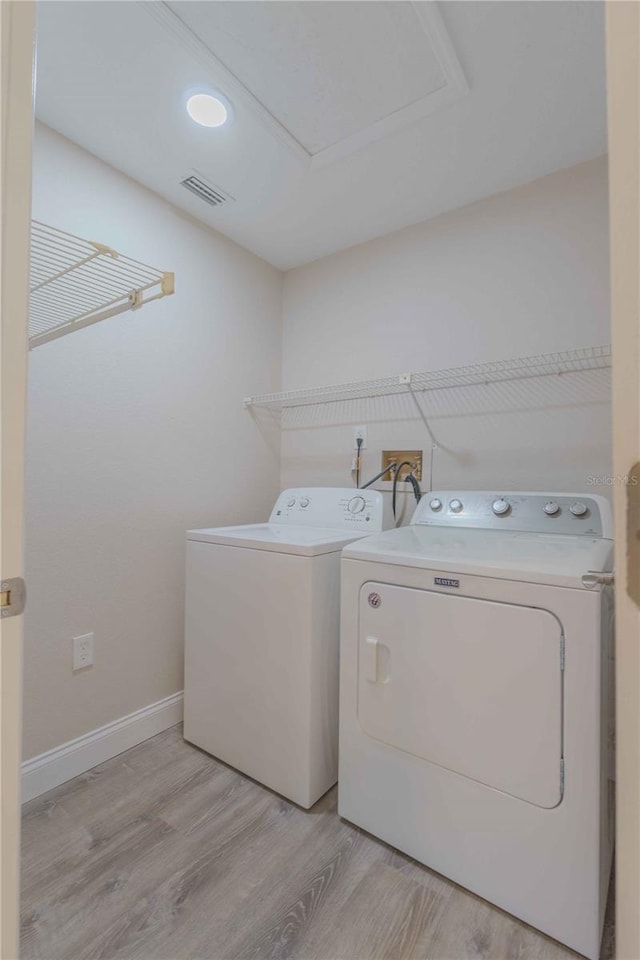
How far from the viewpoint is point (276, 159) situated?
5.54 feet

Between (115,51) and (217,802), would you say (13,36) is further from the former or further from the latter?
(217,802)

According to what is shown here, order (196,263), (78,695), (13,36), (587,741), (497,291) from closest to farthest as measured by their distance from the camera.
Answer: (13,36) < (587,741) < (78,695) < (497,291) < (196,263)

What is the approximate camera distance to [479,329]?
75.2 inches

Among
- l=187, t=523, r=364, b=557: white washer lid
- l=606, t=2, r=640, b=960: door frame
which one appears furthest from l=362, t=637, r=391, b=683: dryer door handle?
l=606, t=2, r=640, b=960: door frame

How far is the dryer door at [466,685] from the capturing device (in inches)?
39.9

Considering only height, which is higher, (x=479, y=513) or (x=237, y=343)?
(x=237, y=343)

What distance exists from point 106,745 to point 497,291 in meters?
2.48

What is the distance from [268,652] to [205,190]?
1.93 meters

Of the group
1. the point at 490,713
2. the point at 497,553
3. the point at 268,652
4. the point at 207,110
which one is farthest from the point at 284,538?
the point at 207,110

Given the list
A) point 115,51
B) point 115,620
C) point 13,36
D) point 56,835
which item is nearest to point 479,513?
point 115,620

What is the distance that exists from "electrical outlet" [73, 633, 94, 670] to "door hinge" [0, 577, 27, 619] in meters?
1.29

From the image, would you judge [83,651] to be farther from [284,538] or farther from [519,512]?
[519,512]

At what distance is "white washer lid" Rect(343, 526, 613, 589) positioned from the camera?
1.04 meters

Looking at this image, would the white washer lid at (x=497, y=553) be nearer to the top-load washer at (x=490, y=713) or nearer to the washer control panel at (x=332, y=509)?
the top-load washer at (x=490, y=713)
